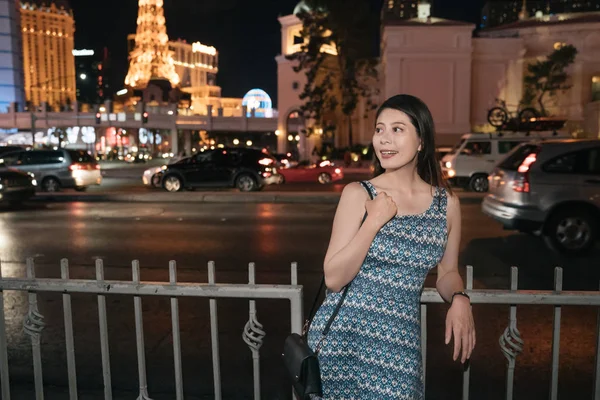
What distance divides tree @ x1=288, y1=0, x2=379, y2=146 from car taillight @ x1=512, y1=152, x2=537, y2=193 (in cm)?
3279

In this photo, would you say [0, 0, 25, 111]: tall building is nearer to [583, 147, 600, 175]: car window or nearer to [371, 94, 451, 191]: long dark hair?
[583, 147, 600, 175]: car window

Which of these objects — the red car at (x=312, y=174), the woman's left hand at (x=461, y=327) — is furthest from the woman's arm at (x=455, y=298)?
the red car at (x=312, y=174)

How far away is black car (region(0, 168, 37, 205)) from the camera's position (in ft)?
50.9

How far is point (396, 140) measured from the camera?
236 centimetres

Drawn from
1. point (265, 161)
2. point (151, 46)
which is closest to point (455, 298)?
point (265, 161)

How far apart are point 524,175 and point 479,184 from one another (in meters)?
11.0

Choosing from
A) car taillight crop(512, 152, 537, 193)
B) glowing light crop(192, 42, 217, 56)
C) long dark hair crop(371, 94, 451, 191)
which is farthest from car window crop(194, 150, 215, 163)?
glowing light crop(192, 42, 217, 56)

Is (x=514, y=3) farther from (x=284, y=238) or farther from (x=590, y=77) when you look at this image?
(x=284, y=238)

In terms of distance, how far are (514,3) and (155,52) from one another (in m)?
80.7

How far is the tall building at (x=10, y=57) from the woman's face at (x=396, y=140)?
313ft

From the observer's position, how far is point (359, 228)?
2230 millimetres

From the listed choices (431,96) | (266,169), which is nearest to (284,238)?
(266,169)

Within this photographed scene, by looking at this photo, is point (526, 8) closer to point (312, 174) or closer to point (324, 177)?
point (324, 177)

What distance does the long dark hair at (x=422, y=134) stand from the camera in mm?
2352
